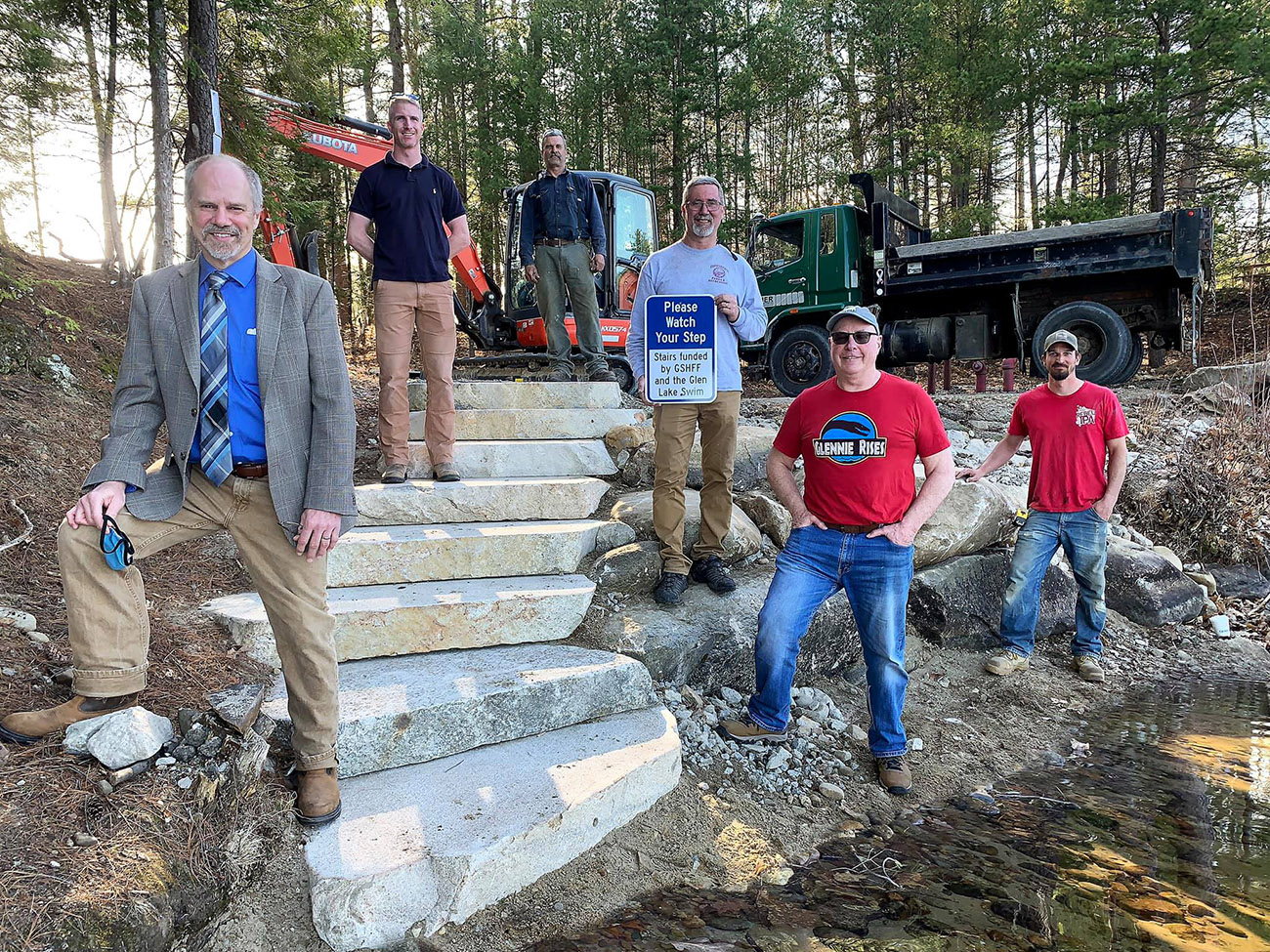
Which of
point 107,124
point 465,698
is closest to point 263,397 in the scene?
point 465,698

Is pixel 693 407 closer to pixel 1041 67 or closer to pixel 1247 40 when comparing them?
pixel 1247 40

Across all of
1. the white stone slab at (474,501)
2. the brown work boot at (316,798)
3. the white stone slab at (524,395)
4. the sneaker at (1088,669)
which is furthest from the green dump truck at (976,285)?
the brown work boot at (316,798)

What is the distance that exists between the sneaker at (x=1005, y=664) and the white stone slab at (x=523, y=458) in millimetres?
2579

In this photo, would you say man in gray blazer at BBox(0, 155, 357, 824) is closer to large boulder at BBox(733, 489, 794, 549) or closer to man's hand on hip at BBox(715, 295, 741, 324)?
man's hand on hip at BBox(715, 295, 741, 324)

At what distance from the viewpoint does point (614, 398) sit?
6188mm

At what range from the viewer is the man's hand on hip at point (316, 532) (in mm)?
2115

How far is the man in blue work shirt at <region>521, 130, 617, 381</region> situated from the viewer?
5.84 meters

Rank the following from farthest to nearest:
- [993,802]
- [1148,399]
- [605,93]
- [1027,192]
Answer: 1. [1027,192]
2. [605,93]
3. [1148,399]
4. [993,802]

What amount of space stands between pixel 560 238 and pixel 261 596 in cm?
442

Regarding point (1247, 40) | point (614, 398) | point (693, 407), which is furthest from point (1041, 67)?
Result: point (693, 407)

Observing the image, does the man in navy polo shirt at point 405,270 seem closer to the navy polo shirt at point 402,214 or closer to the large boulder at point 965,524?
the navy polo shirt at point 402,214

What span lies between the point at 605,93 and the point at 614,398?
15358mm

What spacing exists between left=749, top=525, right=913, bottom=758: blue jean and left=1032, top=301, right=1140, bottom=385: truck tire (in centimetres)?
654

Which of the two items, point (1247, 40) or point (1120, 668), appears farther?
point (1247, 40)
